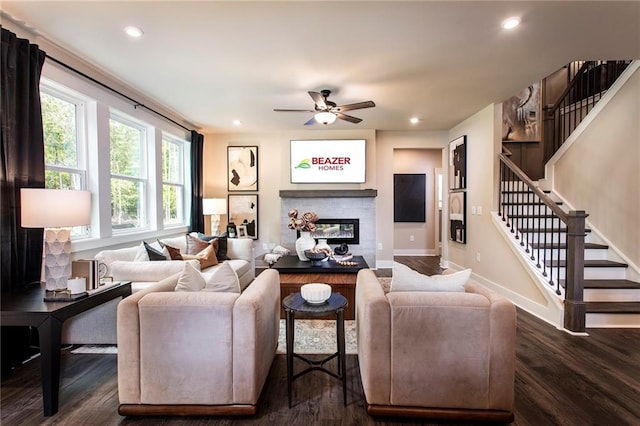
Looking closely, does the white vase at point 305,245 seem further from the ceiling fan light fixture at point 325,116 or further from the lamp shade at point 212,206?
the lamp shade at point 212,206

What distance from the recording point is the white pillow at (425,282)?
185 cm

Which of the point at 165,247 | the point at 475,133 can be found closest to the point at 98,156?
the point at 165,247

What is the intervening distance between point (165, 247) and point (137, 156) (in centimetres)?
151

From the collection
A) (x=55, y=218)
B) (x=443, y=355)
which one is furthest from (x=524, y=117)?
(x=55, y=218)

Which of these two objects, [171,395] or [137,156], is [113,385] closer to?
[171,395]

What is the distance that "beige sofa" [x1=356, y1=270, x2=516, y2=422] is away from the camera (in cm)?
165

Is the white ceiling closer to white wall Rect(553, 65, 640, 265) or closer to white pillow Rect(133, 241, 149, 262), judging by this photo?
white wall Rect(553, 65, 640, 265)

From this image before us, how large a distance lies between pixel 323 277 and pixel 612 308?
3.03m

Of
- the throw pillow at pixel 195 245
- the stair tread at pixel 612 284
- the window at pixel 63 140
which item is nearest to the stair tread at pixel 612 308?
the stair tread at pixel 612 284

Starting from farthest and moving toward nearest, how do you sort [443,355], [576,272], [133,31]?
1. [576,272]
2. [133,31]
3. [443,355]

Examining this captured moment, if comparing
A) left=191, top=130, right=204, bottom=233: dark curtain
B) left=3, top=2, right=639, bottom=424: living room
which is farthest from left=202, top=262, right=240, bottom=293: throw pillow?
left=191, top=130, right=204, bottom=233: dark curtain

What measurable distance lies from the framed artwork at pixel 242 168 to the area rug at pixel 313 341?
3.42 meters

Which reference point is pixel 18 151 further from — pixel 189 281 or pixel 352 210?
pixel 352 210

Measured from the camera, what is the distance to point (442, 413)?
5.56ft
